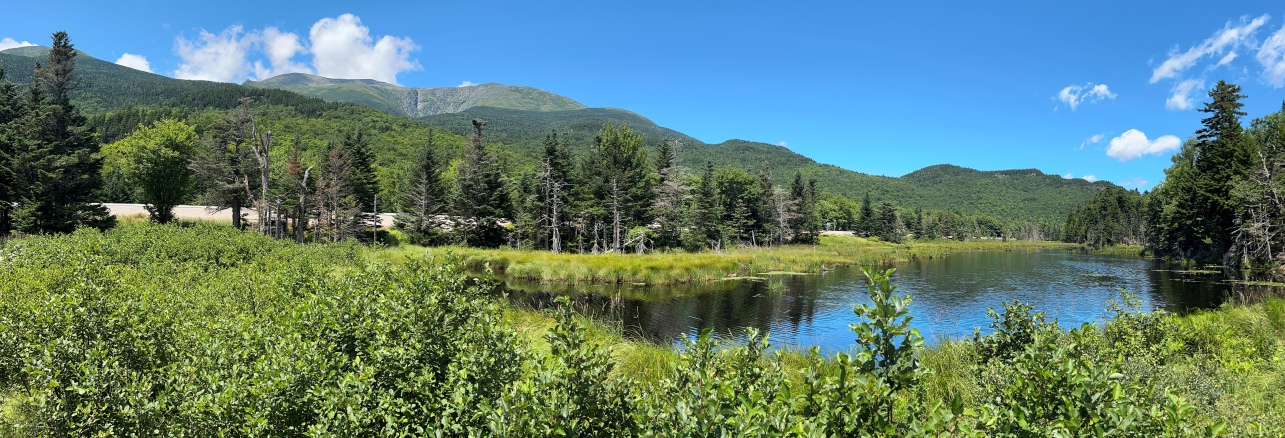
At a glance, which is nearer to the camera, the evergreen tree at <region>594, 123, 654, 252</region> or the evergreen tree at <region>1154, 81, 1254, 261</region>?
the evergreen tree at <region>1154, 81, 1254, 261</region>

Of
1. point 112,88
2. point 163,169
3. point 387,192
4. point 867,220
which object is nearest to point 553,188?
point 163,169

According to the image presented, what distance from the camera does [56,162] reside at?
2833 centimetres

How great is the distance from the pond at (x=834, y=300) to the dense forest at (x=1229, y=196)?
13.7ft

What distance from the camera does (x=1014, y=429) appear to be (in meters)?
2.38

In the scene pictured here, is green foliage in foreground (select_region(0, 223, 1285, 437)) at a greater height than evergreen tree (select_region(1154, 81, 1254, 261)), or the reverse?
evergreen tree (select_region(1154, 81, 1254, 261))

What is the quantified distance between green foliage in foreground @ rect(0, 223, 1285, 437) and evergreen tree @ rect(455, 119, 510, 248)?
3876 centimetres

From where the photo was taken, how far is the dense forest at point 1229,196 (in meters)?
34.9

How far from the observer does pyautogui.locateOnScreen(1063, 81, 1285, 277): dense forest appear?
34938 millimetres

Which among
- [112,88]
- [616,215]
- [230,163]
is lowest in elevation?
[616,215]

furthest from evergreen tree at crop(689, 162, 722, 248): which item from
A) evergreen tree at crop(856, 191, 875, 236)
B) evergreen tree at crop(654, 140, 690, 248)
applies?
evergreen tree at crop(856, 191, 875, 236)

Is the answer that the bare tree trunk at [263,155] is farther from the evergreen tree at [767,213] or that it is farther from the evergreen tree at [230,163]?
the evergreen tree at [767,213]

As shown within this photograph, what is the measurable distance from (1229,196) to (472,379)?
60309mm

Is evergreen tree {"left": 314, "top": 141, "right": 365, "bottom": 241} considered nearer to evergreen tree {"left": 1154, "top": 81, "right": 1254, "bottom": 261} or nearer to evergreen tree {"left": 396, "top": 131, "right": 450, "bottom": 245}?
evergreen tree {"left": 396, "top": 131, "right": 450, "bottom": 245}

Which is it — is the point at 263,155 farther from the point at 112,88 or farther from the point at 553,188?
the point at 112,88
